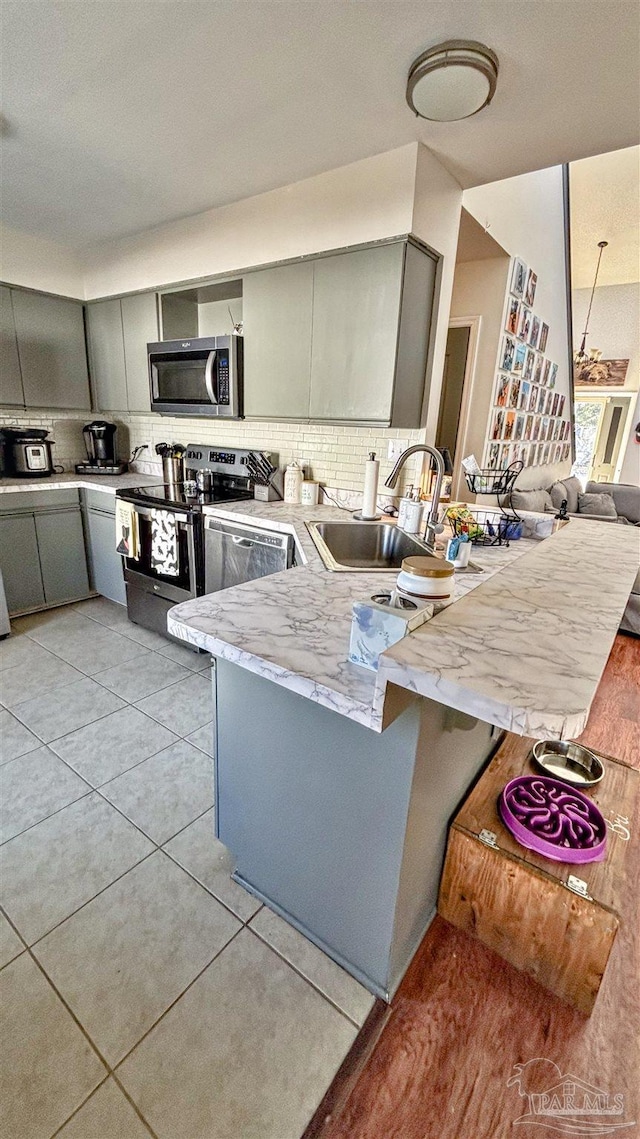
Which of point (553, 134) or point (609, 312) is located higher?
point (609, 312)

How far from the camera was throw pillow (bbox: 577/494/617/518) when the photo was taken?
586 centimetres

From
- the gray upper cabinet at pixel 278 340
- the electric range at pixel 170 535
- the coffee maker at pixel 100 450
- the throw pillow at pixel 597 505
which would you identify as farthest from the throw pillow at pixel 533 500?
the coffee maker at pixel 100 450

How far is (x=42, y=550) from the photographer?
3426 mm

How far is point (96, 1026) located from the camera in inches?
46.0

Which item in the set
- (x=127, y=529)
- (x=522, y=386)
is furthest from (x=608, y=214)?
(x=127, y=529)

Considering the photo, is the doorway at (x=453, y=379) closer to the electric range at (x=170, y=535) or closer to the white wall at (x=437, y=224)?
the white wall at (x=437, y=224)

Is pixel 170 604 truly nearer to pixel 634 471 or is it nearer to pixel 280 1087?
pixel 280 1087

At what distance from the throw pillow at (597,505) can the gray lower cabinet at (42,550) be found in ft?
18.7

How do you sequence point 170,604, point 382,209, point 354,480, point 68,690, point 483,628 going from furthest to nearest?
point 170,604
point 354,480
point 68,690
point 382,209
point 483,628

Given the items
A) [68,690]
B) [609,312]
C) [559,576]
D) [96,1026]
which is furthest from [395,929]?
[609,312]

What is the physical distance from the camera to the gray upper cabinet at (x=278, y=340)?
255 cm

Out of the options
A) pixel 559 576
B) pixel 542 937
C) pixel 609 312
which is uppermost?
pixel 609 312

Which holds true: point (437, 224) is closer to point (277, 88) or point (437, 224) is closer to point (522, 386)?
point (277, 88)

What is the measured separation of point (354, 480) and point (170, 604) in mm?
1396
